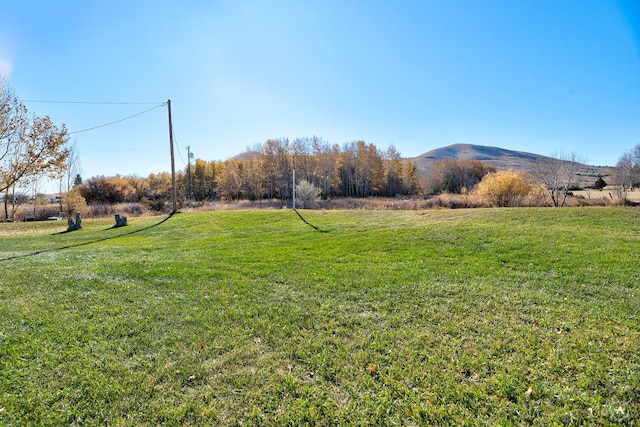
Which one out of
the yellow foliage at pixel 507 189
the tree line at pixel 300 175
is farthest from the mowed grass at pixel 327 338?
the tree line at pixel 300 175

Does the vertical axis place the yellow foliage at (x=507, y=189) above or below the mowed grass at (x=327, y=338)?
above

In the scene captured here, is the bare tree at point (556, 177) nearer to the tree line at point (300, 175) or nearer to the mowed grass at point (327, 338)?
the mowed grass at point (327, 338)

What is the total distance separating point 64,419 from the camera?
2.40m

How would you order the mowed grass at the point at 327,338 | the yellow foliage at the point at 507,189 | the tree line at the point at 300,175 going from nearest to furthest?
1. the mowed grass at the point at 327,338
2. the yellow foliage at the point at 507,189
3. the tree line at the point at 300,175

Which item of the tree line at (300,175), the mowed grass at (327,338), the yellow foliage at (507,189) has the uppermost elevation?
the tree line at (300,175)

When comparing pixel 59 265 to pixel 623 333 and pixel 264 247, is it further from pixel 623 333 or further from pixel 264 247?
pixel 623 333

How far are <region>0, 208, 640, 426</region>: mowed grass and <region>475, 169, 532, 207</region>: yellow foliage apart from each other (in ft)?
45.9

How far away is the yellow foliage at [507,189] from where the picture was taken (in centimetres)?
2056

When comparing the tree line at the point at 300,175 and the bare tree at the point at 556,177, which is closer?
the bare tree at the point at 556,177

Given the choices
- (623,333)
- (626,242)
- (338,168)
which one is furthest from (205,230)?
(338,168)

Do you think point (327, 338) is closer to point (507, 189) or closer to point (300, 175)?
point (507, 189)

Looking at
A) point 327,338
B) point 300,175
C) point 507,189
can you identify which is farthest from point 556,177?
point 300,175

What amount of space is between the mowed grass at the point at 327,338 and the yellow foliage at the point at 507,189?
1400cm

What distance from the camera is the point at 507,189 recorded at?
20750 mm
